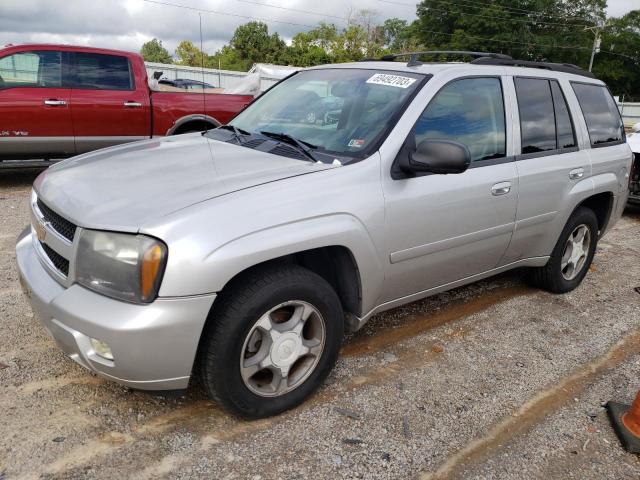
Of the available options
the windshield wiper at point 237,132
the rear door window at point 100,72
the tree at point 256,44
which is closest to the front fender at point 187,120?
the rear door window at point 100,72

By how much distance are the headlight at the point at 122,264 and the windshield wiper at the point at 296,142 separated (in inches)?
42.0

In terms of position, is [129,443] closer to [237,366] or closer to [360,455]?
[237,366]

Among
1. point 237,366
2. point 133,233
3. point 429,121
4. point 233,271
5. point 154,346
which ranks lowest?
point 237,366

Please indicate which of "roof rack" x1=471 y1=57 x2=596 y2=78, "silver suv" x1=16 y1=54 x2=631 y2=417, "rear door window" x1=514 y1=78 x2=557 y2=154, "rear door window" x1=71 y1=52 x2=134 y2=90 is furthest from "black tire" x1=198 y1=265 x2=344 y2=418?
"rear door window" x1=71 y1=52 x2=134 y2=90

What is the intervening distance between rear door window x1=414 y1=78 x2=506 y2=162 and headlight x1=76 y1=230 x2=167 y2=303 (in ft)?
5.21

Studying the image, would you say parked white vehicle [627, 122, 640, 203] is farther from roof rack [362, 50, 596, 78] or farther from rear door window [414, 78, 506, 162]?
rear door window [414, 78, 506, 162]

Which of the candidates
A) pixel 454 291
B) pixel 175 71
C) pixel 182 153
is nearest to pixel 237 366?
pixel 182 153

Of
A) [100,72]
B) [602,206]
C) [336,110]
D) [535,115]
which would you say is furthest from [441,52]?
[100,72]

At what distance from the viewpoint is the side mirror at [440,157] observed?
2.68 metres

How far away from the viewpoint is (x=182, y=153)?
305 centimetres

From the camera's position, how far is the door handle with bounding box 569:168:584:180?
12.9 feet

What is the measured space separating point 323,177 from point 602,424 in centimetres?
196

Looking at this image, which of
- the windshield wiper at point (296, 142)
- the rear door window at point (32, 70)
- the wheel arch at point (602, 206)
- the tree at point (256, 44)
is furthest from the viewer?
the tree at point (256, 44)

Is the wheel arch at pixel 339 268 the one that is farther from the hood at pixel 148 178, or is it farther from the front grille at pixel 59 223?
the front grille at pixel 59 223
